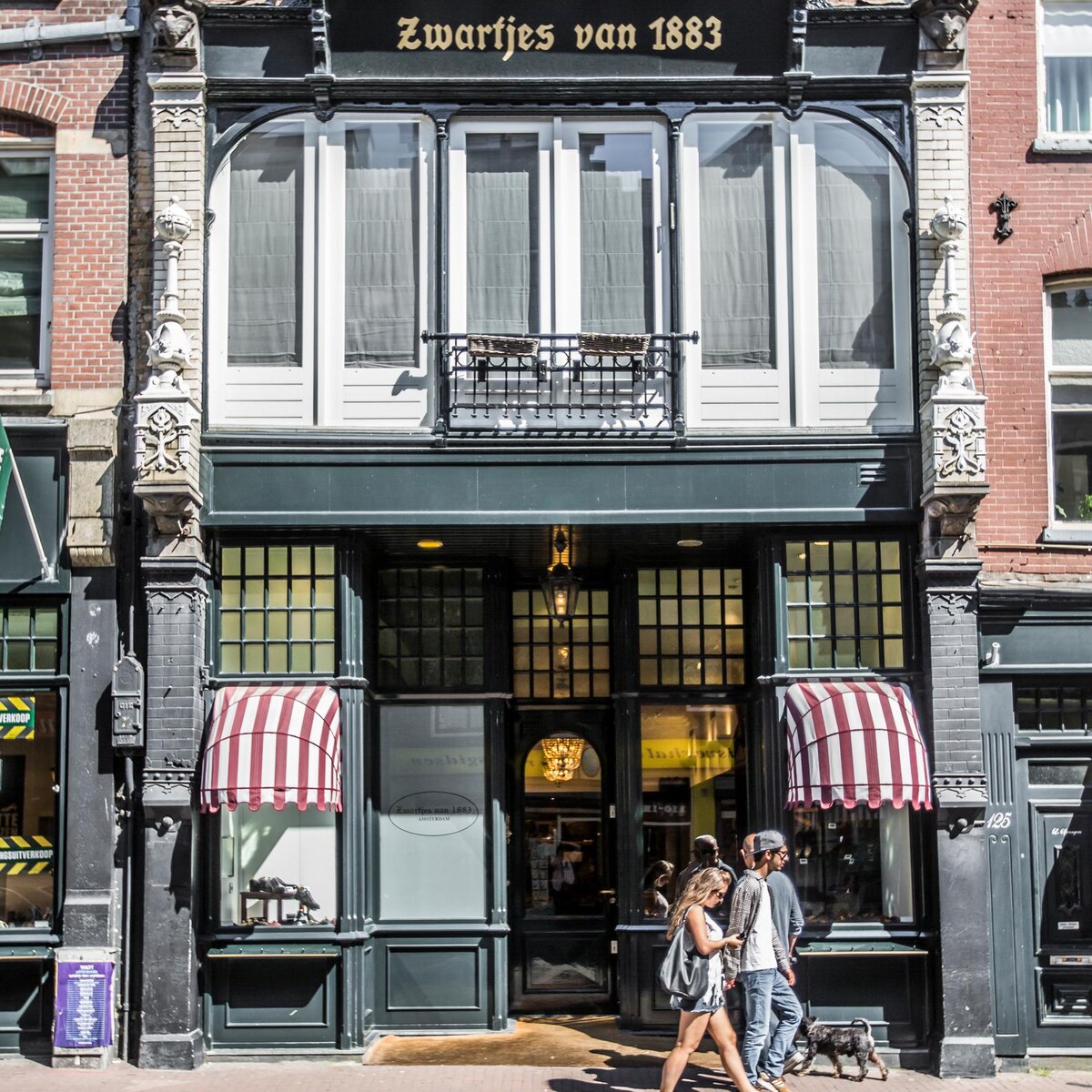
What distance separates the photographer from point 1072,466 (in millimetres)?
13859

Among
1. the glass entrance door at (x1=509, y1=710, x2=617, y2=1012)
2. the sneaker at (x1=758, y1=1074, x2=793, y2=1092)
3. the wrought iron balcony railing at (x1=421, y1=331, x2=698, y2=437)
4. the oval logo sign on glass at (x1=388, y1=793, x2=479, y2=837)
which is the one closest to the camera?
the sneaker at (x1=758, y1=1074, x2=793, y2=1092)

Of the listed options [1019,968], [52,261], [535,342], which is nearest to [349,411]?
[535,342]

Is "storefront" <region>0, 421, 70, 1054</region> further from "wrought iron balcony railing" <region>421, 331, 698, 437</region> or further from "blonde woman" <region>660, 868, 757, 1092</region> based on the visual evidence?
"blonde woman" <region>660, 868, 757, 1092</region>

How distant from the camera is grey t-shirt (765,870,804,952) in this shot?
40.5 feet

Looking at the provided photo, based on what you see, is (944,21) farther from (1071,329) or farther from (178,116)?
(178,116)

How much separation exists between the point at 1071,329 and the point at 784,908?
5.90m

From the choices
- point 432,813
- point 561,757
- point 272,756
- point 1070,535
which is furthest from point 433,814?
point 1070,535

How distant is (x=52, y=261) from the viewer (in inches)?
547

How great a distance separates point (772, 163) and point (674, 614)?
426 centimetres

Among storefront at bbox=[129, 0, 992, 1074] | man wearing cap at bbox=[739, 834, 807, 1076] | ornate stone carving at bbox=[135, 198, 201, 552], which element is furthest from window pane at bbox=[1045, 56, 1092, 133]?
ornate stone carving at bbox=[135, 198, 201, 552]

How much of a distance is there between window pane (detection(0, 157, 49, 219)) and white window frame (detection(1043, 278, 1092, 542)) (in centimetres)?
922

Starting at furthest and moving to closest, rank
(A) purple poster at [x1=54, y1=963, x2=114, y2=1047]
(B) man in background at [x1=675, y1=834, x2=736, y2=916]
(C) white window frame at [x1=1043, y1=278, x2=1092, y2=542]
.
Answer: (C) white window frame at [x1=1043, y1=278, x2=1092, y2=542] → (A) purple poster at [x1=54, y1=963, x2=114, y2=1047] → (B) man in background at [x1=675, y1=834, x2=736, y2=916]

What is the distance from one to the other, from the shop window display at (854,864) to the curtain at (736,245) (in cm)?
408

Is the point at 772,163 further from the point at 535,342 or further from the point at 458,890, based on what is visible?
the point at 458,890
